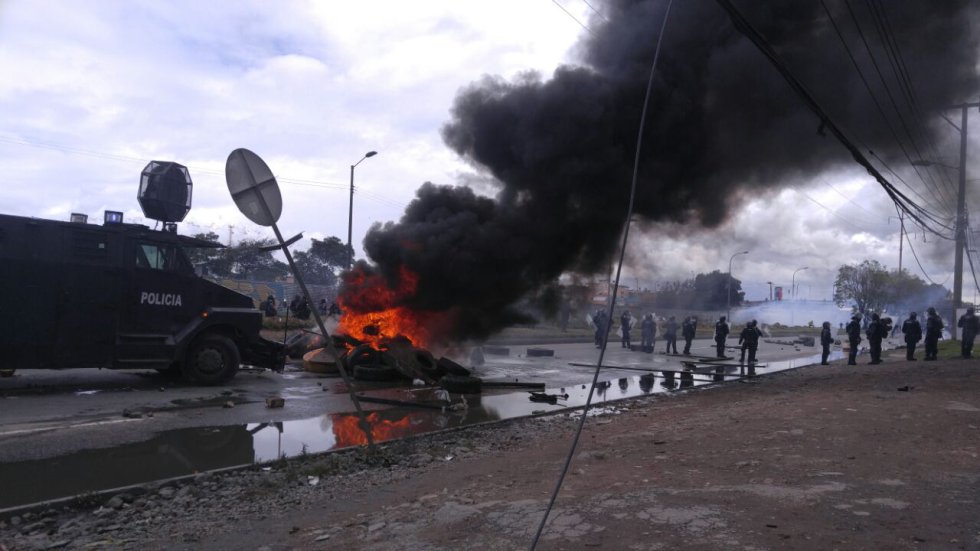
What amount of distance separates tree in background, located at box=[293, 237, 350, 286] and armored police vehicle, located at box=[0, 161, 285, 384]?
35.7m

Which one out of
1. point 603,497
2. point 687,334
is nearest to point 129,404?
point 603,497

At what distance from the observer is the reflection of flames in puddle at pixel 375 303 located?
13539 millimetres

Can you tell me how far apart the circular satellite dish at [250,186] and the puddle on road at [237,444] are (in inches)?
94.4

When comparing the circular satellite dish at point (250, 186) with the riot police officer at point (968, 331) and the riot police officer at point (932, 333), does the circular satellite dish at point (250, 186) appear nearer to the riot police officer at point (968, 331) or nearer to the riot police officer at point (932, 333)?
the riot police officer at point (932, 333)

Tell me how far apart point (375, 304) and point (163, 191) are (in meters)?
4.53

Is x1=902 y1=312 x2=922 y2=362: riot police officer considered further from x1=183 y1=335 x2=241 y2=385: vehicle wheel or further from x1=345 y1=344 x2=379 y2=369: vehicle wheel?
x1=183 y1=335 x2=241 y2=385: vehicle wheel

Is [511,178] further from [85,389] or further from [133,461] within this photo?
[133,461]

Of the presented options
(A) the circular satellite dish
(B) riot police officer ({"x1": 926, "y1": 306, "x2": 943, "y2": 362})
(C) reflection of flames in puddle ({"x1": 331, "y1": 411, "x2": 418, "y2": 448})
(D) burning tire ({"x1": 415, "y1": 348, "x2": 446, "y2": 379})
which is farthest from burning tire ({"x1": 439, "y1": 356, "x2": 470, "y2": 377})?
(B) riot police officer ({"x1": 926, "y1": 306, "x2": 943, "y2": 362})

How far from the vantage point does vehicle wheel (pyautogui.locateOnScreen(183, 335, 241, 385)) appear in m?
10.7

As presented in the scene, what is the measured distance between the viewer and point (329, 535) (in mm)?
4301

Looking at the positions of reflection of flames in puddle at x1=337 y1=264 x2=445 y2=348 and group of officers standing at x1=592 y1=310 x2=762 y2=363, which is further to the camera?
group of officers standing at x1=592 y1=310 x2=762 y2=363

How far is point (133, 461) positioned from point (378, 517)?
3066mm

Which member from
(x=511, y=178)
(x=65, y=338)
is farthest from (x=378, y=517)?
(x=511, y=178)

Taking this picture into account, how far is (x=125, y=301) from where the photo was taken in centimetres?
1000
